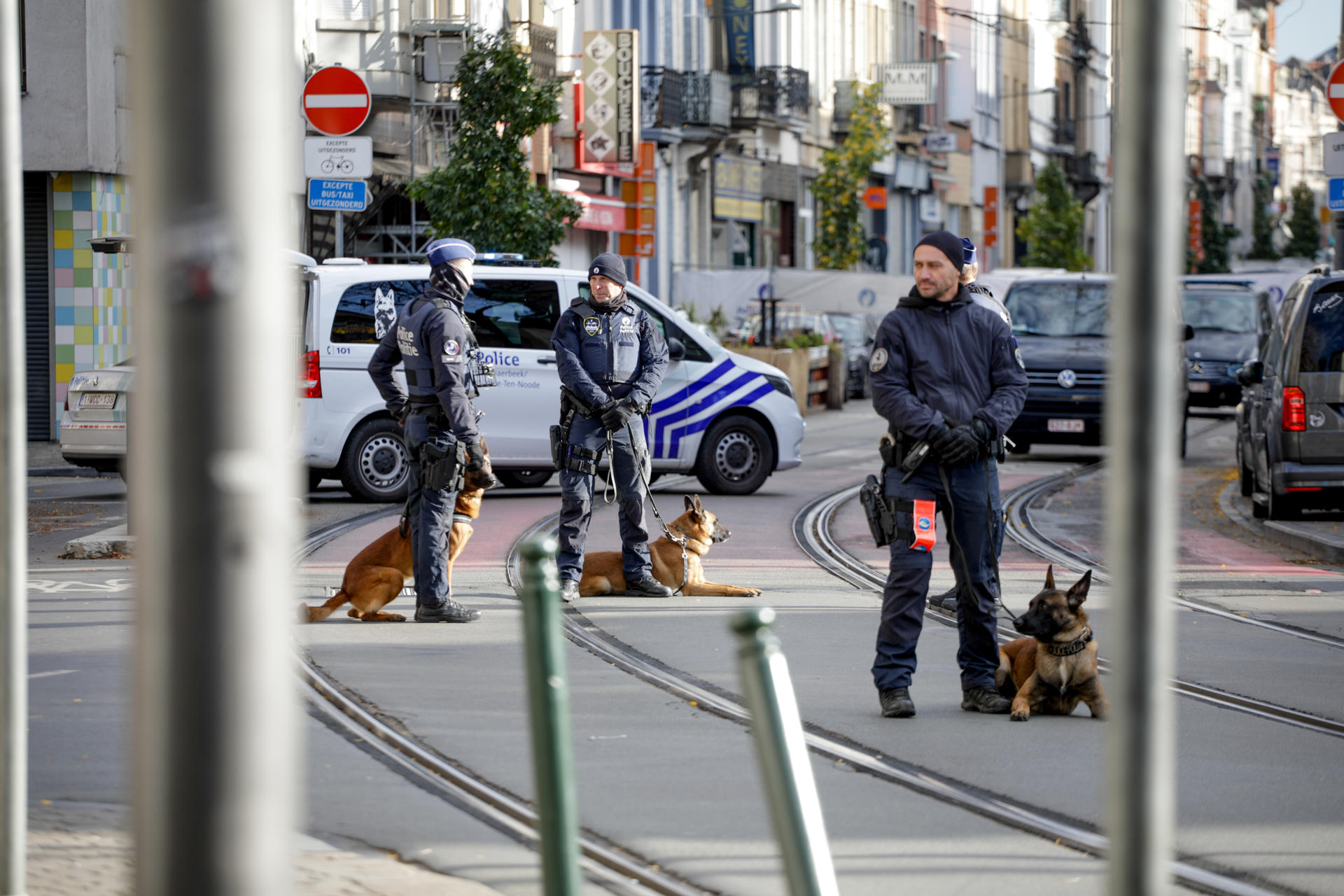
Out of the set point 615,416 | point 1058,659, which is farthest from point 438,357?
point 1058,659

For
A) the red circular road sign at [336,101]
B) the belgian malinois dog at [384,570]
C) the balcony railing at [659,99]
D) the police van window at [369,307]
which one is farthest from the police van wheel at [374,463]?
the balcony railing at [659,99]

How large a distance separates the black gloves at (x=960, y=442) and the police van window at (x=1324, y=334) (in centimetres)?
770

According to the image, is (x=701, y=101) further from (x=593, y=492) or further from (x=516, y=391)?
(x=593, y=492)

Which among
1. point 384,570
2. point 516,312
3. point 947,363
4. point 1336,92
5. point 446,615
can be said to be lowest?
point 446,615

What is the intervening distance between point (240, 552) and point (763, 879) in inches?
121

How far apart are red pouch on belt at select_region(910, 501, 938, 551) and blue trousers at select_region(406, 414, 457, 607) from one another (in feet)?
10.2

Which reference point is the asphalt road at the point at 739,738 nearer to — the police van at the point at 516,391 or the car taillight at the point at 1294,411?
the car taillight at the point at 1294,411

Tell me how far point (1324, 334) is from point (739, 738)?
868 cm

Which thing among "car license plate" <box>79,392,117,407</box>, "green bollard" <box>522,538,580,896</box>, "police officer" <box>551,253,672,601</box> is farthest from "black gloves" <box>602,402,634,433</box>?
"car license plate" <box>79,392,117,407</box>

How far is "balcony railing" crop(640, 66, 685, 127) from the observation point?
37.6 metres

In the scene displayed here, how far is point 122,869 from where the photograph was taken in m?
4.87

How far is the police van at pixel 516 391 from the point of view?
1521cm

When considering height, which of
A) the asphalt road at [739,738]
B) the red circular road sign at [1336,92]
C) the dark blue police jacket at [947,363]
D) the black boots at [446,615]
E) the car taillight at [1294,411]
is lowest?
the asphalt road at [739,738]

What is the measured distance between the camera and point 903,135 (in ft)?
171
